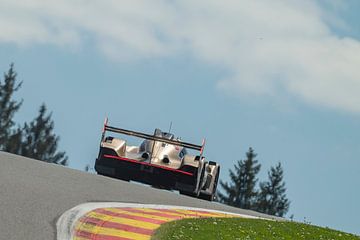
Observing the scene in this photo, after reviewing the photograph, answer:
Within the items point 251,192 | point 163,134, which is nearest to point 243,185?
point 251,192

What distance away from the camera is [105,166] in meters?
23.5

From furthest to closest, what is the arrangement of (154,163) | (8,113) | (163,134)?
(8,113) < (163,134) < (154,163)

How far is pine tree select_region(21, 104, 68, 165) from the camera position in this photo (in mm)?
68875

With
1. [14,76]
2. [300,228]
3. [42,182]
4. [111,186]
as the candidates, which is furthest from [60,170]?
[14,76]

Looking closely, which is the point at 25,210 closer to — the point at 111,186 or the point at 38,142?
the point at 111,186

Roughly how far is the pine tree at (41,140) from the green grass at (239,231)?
54.1 metres

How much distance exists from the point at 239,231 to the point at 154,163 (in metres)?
10.6

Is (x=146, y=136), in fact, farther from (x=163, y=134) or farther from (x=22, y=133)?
(x=22, y=133)

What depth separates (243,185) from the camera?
238ft

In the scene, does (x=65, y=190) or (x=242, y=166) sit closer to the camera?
(x=65, y=190)

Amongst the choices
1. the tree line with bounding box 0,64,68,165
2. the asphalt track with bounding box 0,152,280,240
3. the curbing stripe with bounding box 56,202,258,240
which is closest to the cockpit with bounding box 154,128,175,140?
the asphalt track with bounding box 0,152,280,240

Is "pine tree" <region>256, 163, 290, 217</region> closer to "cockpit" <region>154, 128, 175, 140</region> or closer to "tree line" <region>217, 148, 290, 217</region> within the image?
"tree line" <region>217, 148, 290, 217</region>

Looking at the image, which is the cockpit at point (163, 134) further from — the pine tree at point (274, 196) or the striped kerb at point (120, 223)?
the pine tree at point (274, 196)

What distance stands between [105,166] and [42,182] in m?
9.26
